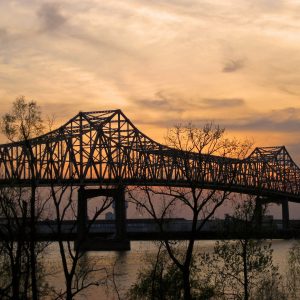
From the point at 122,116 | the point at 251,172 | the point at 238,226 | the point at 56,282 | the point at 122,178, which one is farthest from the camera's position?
the point at 251,172

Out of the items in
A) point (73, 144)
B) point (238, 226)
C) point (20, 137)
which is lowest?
point (238, 226)

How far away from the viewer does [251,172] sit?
172250mm

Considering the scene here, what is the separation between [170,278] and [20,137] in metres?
12.3

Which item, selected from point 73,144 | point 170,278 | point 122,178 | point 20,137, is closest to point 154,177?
point 122,178

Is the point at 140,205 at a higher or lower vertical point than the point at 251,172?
lower

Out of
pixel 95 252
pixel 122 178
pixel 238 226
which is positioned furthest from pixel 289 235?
pixel 238 226

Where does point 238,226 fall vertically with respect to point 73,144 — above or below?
below

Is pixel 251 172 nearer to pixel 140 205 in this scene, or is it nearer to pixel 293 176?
pixel 293 176

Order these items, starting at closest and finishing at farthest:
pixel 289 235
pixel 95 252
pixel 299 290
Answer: pixel 299 290
pixel 95 252
pixel 289 235

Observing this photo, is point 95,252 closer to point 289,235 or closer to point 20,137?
point 289,235

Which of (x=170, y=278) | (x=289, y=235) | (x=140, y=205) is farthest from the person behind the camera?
(x=289, y=235)

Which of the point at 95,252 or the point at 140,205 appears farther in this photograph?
the point at 95,252

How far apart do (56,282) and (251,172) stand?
4659 inches

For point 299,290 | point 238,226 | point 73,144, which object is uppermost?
point 73,144
